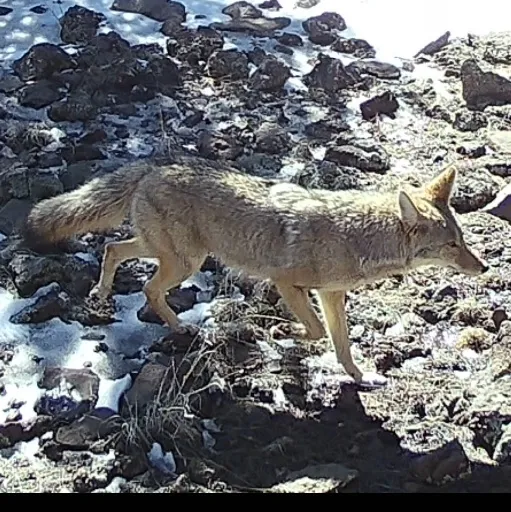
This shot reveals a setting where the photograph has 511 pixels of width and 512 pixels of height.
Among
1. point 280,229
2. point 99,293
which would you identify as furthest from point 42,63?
point 280,229

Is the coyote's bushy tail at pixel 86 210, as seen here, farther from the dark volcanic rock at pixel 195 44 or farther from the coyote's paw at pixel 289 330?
the dark volcanic rock at pixel 195 44

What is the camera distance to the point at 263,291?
241 inches

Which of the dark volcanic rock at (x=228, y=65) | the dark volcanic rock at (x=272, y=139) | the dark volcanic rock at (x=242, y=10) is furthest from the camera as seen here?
the dark volcanic rock at (x=242, y=10)

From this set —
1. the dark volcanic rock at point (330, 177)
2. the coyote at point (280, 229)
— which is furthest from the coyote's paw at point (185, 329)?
the dark volcanic rock at point (330, 177)

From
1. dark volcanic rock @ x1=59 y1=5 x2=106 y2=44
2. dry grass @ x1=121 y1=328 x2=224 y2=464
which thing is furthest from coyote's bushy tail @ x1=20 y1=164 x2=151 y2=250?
dark volcanic rock @ x1=59 y1=5 x2=106 y2=44

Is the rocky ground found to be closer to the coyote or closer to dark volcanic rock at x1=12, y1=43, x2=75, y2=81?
dark volcanic rock at x1=12, y1=43, x2=75, y2=81

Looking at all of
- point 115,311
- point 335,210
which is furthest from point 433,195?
point 115,311

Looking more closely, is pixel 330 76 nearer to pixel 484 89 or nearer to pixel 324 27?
pixel 324 27

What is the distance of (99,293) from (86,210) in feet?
1.69

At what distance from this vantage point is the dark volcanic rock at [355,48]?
9398mm

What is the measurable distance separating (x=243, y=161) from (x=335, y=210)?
7.04ft

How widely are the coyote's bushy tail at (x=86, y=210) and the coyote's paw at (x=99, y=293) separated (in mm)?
358

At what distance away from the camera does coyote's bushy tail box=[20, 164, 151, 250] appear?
5.76m
